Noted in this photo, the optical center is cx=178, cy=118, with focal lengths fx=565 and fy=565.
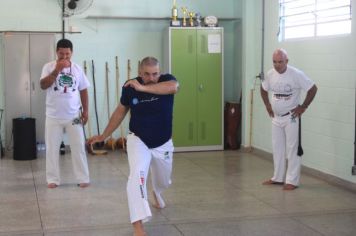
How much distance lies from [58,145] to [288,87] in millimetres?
2676

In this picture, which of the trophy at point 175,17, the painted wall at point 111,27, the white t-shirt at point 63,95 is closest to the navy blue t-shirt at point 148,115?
the white t-shirt at point 63,95

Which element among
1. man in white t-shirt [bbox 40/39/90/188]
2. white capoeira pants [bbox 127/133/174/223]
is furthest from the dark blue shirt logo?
man in white t-shirt [bbox 40/39/90/188]

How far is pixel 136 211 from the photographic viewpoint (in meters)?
A: 4.39

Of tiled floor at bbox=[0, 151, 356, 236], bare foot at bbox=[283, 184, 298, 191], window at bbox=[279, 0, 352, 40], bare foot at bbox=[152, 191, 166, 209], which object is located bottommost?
tiled floor at bbox=[0, 151, 356, 236]

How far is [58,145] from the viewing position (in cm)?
641

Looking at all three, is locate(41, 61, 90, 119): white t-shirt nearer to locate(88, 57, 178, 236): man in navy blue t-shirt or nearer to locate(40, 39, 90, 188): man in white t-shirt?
locate(40, 39, 90, 188): man in white t-shirt

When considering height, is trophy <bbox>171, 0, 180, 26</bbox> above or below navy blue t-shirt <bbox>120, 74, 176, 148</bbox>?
above

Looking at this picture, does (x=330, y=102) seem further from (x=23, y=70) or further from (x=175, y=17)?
(x=23, y=70)

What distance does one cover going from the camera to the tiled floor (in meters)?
4.87

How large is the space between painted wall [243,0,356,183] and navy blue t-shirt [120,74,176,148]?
8.47ft

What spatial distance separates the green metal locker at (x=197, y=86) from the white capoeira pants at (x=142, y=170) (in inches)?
153

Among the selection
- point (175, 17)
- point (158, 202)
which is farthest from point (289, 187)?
point (175, 17)

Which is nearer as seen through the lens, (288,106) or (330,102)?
(288,106)

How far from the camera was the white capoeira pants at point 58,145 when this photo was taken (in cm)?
632
